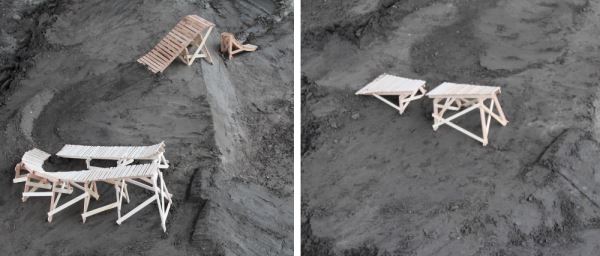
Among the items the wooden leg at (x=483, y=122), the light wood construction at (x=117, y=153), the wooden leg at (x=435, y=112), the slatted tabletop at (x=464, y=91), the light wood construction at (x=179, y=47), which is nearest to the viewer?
the light wood construction at (x=117, y=153)

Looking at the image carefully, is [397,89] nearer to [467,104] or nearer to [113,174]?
[467,104]

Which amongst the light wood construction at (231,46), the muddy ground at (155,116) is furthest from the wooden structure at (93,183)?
the light wood construction at (231,46)

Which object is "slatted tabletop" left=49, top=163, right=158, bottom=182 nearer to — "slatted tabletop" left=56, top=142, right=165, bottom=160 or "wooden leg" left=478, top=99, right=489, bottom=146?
"slatted tabletop" left=56, top=142, right=165, bottom=160

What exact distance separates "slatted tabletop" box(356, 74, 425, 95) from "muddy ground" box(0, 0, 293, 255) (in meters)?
1.46

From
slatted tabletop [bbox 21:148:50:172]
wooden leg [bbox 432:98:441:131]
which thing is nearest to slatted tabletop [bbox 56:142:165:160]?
slatted tabletop [bbox 21:148:50:172]

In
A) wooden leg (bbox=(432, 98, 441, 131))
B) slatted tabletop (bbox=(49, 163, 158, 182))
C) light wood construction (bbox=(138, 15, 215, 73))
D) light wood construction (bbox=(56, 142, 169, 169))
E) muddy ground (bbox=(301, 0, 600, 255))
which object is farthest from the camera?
light wood construction (bbox=(138, 15, 215, 73))

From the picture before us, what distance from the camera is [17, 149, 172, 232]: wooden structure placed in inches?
293

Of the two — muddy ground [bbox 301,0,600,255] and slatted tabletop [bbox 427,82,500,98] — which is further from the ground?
slatted tabletop [bbox 427,82,500,98]

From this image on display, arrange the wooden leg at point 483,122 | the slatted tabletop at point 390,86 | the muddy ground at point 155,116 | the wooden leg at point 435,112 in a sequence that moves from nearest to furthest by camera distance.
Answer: the muddy ground at point 155,116
the wooden leg at point 483,122
the wooden leg at point 435,112
the slatted tabletop at point 390,86

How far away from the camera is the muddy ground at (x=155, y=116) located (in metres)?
7.82

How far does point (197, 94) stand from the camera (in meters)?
9.98

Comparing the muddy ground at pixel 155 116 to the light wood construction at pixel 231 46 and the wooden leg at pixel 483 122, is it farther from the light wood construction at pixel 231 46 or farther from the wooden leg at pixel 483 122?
the wooden leg at pixel 483 122

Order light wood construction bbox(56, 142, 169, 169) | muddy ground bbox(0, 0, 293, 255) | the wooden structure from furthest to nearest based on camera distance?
light wood construction bbox(56, 142, 169, 169) < muddy ground bbox(0, 0, 293, 255) < the wooden structure

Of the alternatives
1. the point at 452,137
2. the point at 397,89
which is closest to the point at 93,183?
the point at 397,89
